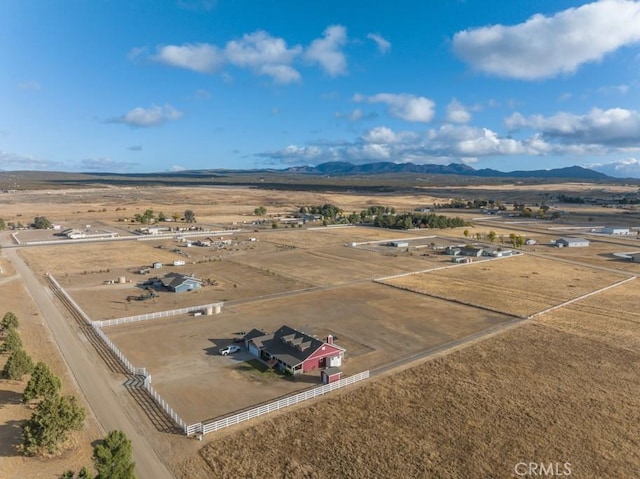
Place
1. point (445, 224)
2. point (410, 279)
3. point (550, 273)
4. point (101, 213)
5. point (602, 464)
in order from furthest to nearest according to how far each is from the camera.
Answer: point (101, 213) < point (445, 224) < point (550, 273) < point (410, 279) < point (602, 464)

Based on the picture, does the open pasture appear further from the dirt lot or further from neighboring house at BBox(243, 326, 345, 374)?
neighboring house at BBox(243, 326, 345, 374)

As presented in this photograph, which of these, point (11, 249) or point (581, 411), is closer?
point (581, 411)

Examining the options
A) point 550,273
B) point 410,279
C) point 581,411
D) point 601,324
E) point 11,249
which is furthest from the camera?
point 11,249

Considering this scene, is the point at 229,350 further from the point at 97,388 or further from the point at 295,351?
the point at 97,388

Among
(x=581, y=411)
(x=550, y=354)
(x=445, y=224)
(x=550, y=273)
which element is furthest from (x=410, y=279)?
(x=445, y=224)

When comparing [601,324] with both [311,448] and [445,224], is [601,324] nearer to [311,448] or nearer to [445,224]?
[311,448]

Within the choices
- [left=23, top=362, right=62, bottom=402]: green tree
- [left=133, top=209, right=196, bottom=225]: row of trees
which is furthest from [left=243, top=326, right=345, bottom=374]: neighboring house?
[left=133, top=209, right=196, bottom=225]: row of trees

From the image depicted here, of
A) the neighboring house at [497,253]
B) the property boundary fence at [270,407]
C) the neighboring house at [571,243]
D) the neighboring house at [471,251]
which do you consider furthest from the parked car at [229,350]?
the neighboring house at [571,243]

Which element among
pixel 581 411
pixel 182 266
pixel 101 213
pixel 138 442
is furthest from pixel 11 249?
pixel 581 411
